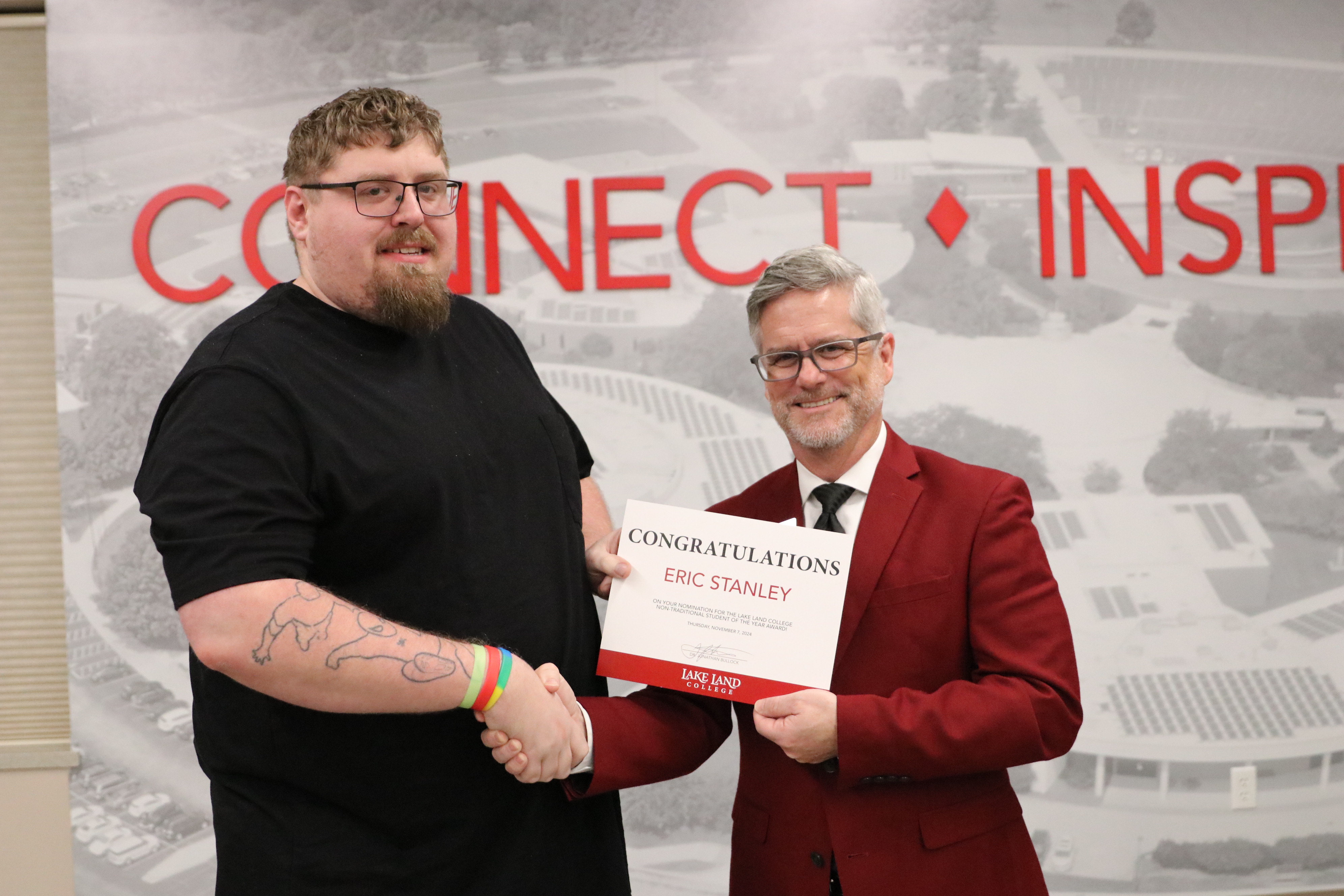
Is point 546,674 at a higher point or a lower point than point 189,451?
lower

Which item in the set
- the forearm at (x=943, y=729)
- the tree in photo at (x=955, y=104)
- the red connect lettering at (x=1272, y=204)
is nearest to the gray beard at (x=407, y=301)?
the forearm at (x=943, y=729)

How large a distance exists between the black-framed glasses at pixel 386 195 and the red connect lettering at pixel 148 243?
2.03m

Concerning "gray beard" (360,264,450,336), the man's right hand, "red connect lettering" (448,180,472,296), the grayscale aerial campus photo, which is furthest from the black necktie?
"red connect lettering" (448,180,472,296)

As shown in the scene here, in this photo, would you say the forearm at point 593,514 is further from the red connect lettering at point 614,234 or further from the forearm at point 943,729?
the red connect lettering at point 614,234

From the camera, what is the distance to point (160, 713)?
3.25 m

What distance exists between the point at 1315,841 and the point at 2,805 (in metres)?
4.47

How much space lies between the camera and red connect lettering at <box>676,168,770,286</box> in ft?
10.9

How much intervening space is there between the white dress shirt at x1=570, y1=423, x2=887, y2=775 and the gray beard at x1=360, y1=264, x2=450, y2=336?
2.13 ft

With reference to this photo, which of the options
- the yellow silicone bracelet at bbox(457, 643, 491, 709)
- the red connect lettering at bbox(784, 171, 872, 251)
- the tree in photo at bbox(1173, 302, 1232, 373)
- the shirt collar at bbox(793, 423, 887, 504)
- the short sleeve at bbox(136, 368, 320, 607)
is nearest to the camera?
the short sleeve at bbox(136, 368, 320, 607)

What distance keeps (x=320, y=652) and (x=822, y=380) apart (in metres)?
0.86

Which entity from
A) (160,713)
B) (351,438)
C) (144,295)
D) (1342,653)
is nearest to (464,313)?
(351,438)

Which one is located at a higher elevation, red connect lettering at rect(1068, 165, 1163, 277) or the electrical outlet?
red connect lettering at rect(1068, 165, 1163, 277)

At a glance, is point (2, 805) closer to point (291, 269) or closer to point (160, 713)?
point (160, 713)

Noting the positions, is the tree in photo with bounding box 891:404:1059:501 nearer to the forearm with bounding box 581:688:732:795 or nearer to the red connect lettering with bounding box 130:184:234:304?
the forearm with bounding box 581:688:732:795
